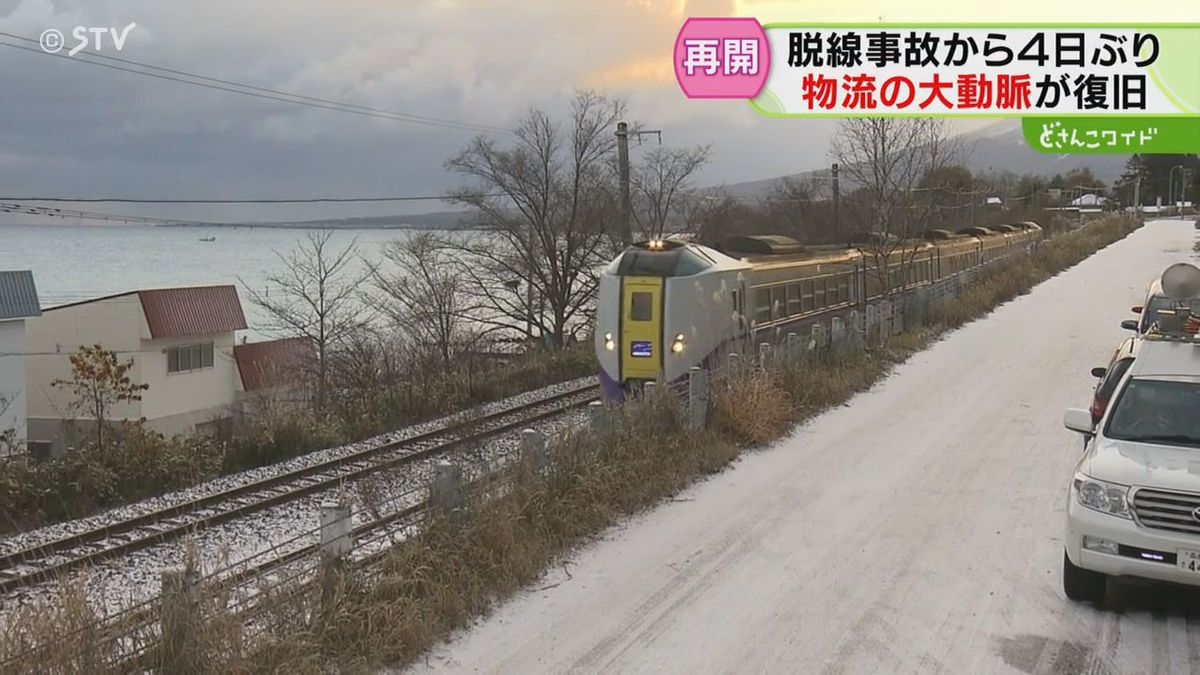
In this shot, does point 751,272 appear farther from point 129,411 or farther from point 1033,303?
point 129,411

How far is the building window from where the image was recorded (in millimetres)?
34375

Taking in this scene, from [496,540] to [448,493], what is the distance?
1.65 ft

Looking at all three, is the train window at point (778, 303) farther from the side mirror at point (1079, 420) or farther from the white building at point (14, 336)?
the white building at point (14, 336)

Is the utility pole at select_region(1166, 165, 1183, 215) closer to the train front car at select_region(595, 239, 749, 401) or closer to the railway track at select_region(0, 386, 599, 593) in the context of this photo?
the train front car at select_region(595, 239, 749, 401)

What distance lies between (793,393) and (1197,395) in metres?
6.82

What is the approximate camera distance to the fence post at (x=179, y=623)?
5.18 metres

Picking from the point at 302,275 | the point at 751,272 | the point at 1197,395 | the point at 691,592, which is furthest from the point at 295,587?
the point at 302,275

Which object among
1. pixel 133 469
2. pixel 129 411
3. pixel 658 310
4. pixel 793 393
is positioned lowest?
pixel 129 411

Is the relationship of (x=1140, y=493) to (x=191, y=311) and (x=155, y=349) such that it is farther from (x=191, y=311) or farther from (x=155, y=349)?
(x=191, y=311)

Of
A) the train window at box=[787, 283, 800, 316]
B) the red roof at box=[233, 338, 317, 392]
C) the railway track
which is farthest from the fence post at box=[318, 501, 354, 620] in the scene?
the red roof at box=[233, 338, 317, 392]

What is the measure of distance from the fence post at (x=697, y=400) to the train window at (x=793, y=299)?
753 centimetres

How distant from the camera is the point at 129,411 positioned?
3253 cm

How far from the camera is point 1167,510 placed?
6031 millimetres

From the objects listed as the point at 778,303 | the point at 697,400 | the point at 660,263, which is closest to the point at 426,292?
the point at 778,303
